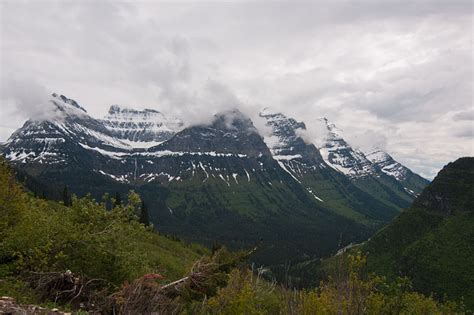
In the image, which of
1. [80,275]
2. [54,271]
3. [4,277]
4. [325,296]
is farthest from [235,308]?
[4,277]

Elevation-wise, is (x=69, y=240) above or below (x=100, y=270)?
above

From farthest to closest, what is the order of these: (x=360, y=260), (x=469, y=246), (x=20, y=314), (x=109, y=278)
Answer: (x=469, y=246), (x=109, y=278), (x=360, y=260), (x=20, y=314)

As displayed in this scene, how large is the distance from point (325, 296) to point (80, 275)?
14952 millimetres

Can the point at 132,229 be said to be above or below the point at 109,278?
above

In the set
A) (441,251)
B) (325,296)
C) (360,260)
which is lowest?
(441,251)

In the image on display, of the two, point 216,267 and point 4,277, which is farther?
point 216,267

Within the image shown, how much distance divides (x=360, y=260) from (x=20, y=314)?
1308 cm

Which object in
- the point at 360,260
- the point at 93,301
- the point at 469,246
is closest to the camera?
the point at 360,260

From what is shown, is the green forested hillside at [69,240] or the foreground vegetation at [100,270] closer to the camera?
the foreground vegetation at [100,270]

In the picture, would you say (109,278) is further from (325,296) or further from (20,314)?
(325,296)

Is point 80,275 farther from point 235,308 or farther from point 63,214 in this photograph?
point 235,308

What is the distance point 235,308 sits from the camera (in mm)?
21016

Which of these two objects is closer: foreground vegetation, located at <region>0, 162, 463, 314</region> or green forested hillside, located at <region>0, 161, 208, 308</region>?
foreground vegetation, located at <region>0, 162, 463, 314</region>

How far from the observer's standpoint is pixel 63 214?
25.2m
